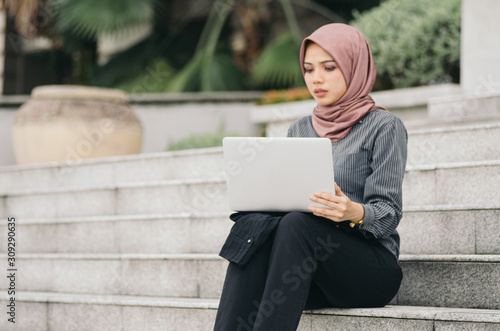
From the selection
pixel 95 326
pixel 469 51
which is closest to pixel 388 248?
pixel 95 326

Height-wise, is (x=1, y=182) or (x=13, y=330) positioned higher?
(x=1, y=182)

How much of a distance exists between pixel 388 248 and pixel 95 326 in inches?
66.3

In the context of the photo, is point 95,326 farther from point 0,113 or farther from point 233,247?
point 0,113

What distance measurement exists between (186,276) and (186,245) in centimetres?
44

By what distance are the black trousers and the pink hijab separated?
50cm

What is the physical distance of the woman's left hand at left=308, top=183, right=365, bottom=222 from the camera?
2.57 meters

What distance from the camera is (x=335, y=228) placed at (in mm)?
2723

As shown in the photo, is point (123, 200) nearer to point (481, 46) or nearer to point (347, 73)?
point (347, 73)

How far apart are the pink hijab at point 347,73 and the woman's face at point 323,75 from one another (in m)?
0.03

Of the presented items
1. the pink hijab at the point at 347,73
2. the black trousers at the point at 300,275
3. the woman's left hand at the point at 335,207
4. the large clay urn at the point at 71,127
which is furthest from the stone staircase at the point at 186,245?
the large clay urn at the point at 71,127

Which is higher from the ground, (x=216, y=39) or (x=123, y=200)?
(x=216, y=39)

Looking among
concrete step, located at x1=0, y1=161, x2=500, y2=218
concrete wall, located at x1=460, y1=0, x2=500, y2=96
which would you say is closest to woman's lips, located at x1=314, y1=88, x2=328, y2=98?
concrete step, located at x1=0, y1=161, x2=500, y2=218

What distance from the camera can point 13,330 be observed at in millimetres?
4055

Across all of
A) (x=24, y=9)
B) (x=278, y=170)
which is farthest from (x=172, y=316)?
(x=24, y=9)
